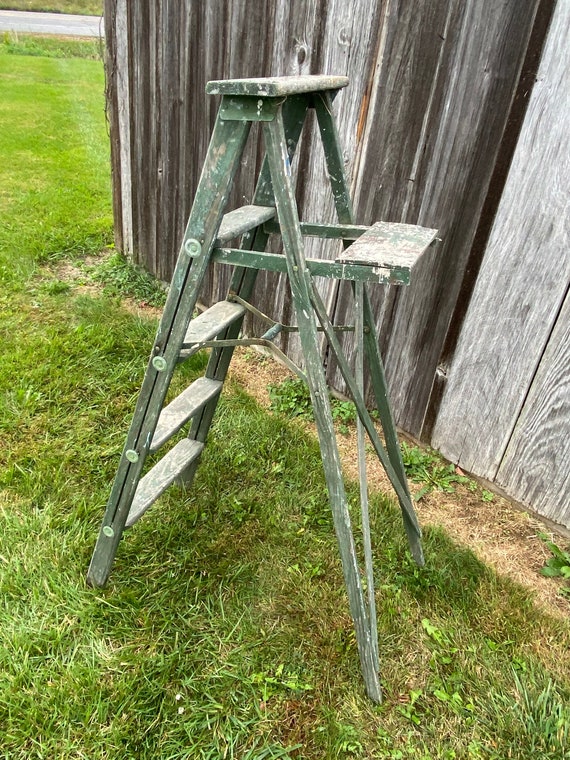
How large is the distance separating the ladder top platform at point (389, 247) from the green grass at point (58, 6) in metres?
27.2

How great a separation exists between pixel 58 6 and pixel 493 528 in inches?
1157

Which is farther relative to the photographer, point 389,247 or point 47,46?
point 47,46

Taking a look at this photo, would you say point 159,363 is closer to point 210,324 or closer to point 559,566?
point 210,324

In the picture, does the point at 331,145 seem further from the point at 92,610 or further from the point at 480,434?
the point at 92,610

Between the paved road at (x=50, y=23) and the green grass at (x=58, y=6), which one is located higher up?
the green grass at (x=58, y=6)

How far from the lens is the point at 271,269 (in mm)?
1548

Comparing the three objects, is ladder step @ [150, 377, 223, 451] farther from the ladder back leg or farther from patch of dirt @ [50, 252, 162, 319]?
patch of dirt @ [50, 252, 162, 319]

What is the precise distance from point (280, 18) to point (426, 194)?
49.4 inches

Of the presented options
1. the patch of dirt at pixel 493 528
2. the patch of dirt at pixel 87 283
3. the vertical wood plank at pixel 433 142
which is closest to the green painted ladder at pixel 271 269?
the patch of dirt at pixel 493 528

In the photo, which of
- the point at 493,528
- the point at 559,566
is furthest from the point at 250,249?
the point at 559,566

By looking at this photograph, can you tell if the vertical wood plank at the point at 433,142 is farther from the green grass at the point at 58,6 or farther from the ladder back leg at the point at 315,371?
the green grass at the point at 58,6

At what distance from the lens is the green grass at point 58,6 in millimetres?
22922

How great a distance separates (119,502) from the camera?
6.13 feet

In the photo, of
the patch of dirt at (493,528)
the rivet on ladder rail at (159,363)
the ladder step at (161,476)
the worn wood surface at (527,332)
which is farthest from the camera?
the patch of dirt at (493,528)
